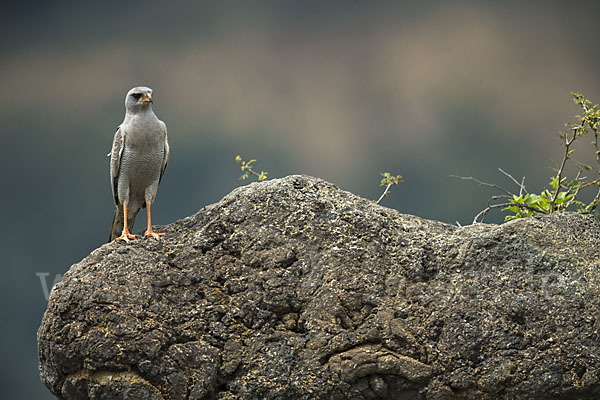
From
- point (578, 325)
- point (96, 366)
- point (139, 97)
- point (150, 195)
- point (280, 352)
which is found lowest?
point (96, 366)

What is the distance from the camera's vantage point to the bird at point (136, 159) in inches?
228

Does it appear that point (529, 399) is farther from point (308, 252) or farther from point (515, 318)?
point (308, 252)

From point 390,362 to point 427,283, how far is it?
0.72 metres

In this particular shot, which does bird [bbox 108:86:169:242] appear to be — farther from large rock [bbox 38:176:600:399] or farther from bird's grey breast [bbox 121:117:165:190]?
large rock [bbox 38:176:600:399]

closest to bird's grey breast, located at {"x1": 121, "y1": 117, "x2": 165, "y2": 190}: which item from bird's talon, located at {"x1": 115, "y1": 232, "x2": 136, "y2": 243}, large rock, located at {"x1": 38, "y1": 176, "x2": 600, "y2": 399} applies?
bird's talon, located at {"x1": 115, "y1": 232, "x2": 136, "y2": 243}

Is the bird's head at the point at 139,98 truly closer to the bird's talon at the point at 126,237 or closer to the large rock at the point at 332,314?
the bird's talon at the point at 126,237

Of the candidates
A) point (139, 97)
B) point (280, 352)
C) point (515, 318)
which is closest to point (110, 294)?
point (280, 352)

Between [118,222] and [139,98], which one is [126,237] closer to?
[118,222]

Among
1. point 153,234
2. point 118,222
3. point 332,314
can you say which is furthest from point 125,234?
point 332,314

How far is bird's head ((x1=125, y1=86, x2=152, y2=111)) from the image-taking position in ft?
18.6

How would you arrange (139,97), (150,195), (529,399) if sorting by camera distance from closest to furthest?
(529,399) < (139,97) < (150,195)

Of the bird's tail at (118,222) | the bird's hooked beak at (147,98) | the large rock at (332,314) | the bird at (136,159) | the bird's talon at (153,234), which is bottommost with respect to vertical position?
the large rock at (332,314)

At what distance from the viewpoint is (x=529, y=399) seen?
4703mm

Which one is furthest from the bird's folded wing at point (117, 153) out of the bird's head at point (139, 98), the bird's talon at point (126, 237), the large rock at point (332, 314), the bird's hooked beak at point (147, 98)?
the large rock at point (332, 314)
